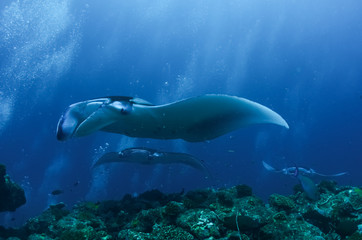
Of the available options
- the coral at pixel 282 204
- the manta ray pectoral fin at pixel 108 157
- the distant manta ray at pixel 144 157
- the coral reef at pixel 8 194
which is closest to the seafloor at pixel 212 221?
the coral at pixel 282 204

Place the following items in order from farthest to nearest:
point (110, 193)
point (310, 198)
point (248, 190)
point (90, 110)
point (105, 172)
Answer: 1. point (105, 172)
2. point (110, 193)
3. point (310, 198)
4. point (248, 190)
5. point (90, 110)

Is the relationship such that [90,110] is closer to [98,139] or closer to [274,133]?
[98,139]

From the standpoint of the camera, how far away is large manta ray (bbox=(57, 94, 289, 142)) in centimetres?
331

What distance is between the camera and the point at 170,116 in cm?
404

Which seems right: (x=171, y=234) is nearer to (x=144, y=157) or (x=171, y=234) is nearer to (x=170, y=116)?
(x=170, y=116)

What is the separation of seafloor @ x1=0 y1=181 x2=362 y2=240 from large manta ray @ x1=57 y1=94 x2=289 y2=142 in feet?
4.16

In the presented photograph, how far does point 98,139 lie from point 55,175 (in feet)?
31.5

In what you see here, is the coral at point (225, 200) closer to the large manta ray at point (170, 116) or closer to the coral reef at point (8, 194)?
the large manta ray at point (170, 116)

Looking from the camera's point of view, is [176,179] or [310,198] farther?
[176,179]

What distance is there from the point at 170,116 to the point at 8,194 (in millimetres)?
5327

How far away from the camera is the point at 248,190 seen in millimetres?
4836

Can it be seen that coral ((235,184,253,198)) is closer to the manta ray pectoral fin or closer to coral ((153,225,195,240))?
coral ((153,225,195,240))

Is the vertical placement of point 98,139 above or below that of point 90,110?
above

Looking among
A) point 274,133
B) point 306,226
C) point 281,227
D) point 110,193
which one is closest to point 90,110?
point 281,227
